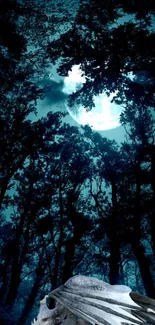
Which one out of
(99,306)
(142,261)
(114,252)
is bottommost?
(99,306)

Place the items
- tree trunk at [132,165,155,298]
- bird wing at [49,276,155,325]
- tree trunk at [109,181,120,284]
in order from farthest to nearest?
tree trunk at [109,181,120,284], tree trunk at [132,165,155,298], bird wing at [49,276,155,325]

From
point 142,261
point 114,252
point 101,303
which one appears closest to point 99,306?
point 101,303

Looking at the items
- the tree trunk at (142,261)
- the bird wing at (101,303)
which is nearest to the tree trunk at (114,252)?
the tree trunk at (142,261)

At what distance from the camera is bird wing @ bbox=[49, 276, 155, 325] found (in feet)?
1.69

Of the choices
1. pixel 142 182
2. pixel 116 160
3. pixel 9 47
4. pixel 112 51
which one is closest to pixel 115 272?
pixel 142 182

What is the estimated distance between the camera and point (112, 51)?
22.1 ft

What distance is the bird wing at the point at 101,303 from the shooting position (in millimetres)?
514

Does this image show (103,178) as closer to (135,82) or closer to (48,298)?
(135,82)

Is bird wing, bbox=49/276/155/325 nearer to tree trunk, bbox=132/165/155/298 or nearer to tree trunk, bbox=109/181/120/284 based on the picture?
tree trunk, bbox=132/165/155/298

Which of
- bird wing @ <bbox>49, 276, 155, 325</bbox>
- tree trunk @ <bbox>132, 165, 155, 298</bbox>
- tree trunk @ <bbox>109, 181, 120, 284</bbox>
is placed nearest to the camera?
bird wing @ <bbox>49, 276, 155, 325</bbox>

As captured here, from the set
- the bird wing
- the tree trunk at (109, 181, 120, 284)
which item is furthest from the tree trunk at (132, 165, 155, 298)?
the bird wing

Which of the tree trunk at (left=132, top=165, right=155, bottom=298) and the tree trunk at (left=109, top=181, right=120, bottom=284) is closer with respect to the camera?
the tree trunk at (left=132, top=165, right=155, bottom=298)

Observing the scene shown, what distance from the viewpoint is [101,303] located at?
60cm

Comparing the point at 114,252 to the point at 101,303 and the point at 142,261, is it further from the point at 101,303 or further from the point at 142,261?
the point at 101,303
